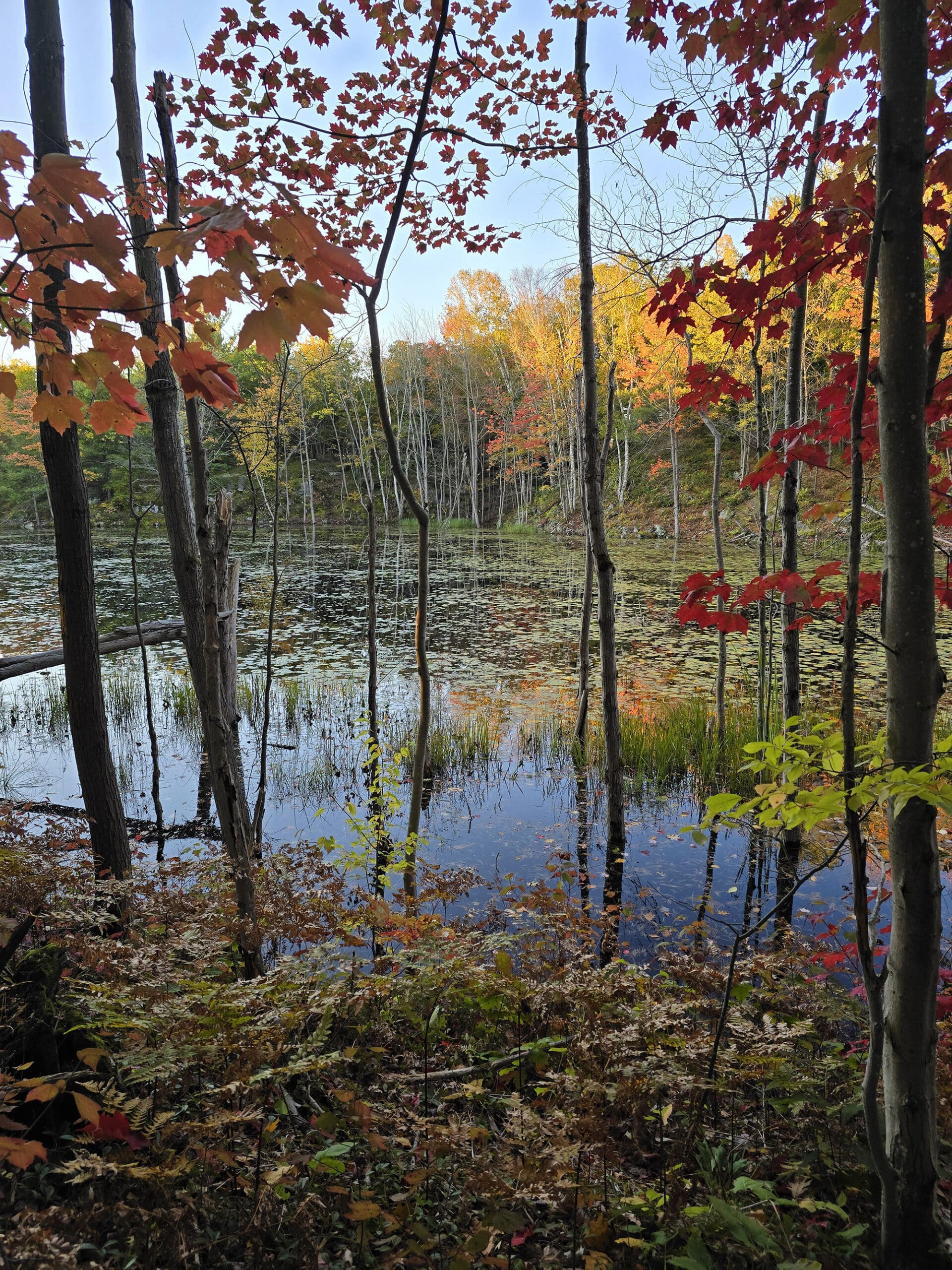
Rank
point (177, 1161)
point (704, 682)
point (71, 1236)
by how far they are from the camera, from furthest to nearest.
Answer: point (704, 682) < point (177, 1161) < point (71, 1236)

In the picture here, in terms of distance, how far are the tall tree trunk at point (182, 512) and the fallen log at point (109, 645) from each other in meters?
0.79

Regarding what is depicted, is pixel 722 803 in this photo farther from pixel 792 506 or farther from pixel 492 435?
pixel 492 435

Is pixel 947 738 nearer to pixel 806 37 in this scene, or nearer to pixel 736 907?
pixel 806 37

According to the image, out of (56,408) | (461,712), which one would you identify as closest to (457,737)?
(461,712)

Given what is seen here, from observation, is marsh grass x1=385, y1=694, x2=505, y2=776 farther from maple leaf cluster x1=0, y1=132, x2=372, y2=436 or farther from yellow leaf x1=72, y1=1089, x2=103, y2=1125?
yellow leaf x1=72, y1=1089, x2=103, y2=1125

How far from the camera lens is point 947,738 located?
1.29m

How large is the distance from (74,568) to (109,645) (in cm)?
243

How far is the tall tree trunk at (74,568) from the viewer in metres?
2.69

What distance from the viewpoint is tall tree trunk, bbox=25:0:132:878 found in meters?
2.69

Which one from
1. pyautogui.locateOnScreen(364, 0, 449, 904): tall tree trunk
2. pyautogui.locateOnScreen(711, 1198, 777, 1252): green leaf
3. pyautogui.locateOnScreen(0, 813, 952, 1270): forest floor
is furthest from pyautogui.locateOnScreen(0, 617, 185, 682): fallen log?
pyautogui.locateOnScreen(711, 1198, 777, 1252): green leaf

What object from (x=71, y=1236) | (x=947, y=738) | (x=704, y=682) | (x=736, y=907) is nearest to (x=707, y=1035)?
(x=947, y=738)

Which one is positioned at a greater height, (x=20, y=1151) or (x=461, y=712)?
(x=20, y=1151)

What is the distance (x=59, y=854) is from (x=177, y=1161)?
84.5 inches

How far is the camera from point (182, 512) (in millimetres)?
3037
